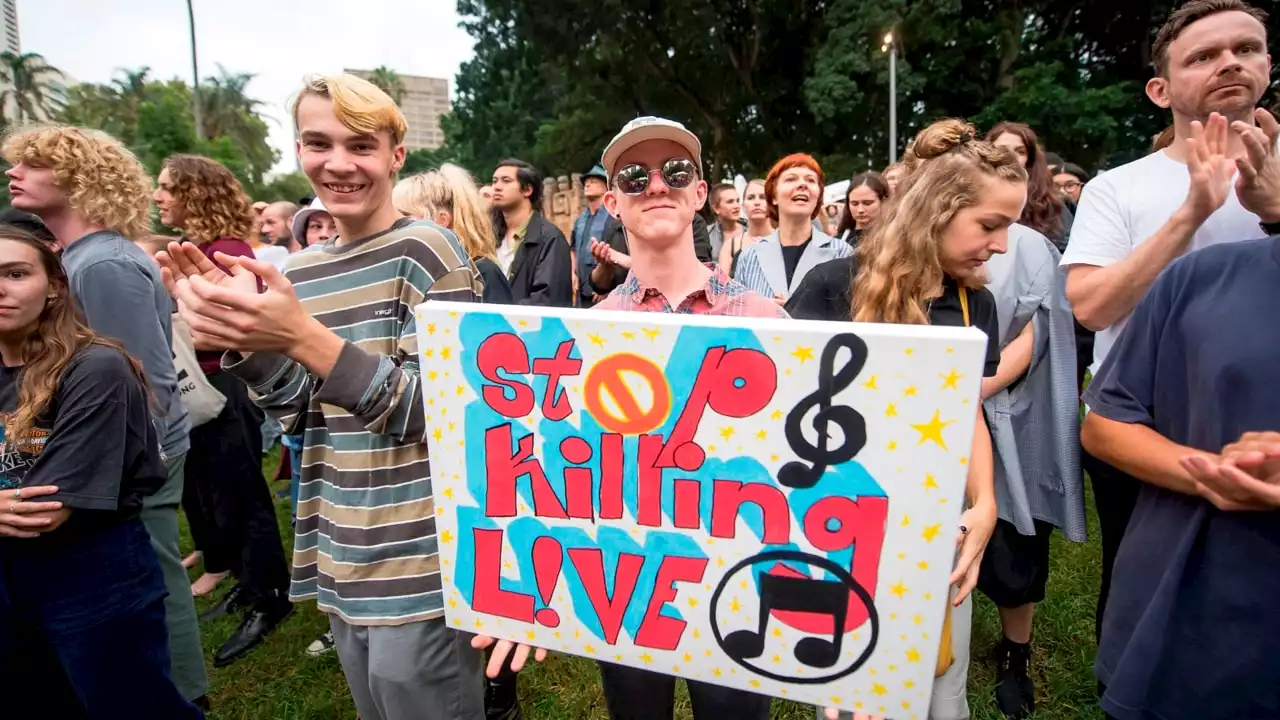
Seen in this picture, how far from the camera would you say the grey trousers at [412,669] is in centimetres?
149

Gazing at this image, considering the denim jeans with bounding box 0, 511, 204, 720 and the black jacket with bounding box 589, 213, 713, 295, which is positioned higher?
the black jacket with bounding box 589, 213, 713, 295

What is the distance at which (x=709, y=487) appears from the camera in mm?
1182

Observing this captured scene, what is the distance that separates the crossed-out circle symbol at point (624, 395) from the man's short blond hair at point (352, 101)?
0.78 m

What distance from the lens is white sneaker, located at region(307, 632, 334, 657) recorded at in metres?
3.08

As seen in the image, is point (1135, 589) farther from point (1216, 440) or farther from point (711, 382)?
point (711, 382)

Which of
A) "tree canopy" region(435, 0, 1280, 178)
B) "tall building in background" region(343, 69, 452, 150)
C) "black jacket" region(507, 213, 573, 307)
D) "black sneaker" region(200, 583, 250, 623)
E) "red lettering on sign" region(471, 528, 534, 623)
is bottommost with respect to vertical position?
"black sneaker" region(200, 583, 250, 623)

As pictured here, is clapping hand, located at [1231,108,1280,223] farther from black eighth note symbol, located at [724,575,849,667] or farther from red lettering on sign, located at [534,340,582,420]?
red lettering on sign, located at [534,340,582,420]

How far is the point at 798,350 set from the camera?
42.6 inches

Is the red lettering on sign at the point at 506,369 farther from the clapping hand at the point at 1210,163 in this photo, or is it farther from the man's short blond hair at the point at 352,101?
the clapping hand at the point at 1210,163

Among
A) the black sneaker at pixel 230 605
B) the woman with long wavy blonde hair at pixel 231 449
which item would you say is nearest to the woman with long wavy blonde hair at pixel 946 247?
the woman with long wavy blonde hair at pixel 231 449

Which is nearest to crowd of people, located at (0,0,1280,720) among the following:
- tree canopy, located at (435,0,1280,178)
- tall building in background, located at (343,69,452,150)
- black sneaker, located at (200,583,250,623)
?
black sneaker, located at (200,583,250,623)

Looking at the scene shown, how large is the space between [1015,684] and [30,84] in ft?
139

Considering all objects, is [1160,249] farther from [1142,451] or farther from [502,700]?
[502,700]

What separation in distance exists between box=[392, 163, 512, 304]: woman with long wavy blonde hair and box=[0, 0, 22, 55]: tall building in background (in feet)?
136
